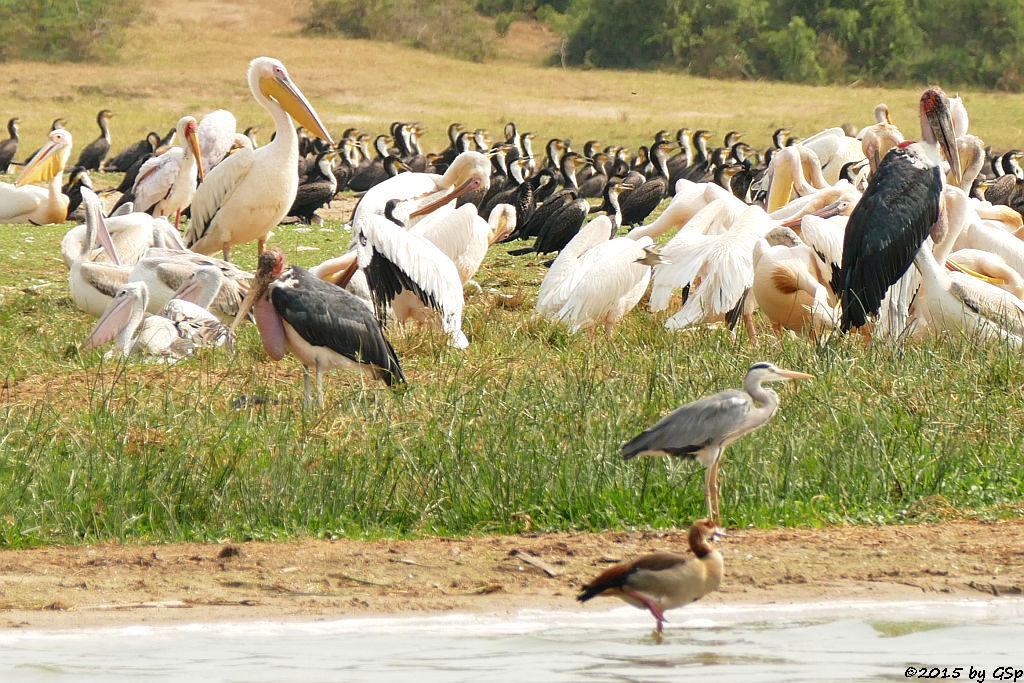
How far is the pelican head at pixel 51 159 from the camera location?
1552 cm

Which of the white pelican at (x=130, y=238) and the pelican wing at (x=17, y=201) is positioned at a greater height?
the white pelican at (x=130, y=238)

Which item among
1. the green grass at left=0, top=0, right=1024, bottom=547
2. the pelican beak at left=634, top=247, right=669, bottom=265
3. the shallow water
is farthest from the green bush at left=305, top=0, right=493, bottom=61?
the shallow water

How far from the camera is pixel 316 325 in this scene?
6004mm

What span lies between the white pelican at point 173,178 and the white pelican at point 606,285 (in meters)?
4.76

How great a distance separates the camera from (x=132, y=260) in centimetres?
998

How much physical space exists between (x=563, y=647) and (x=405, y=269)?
411cm

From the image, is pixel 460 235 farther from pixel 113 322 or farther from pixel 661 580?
pixel 661 580

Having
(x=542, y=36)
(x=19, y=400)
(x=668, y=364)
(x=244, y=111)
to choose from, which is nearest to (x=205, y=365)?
(x=19, y=400)

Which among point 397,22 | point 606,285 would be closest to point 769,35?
point 397,22

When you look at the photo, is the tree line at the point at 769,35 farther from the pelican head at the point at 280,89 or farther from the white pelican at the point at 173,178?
the pelican head at the point at 280,89

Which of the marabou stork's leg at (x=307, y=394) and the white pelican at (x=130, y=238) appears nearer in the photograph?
the marabou stork's leg at (x=307, y=394)

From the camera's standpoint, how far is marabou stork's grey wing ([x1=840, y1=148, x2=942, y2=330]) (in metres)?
6.82

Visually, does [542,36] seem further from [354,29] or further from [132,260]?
[132,260]

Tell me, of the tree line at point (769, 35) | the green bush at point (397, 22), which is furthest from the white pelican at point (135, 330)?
the green bush at point (397, 22)
